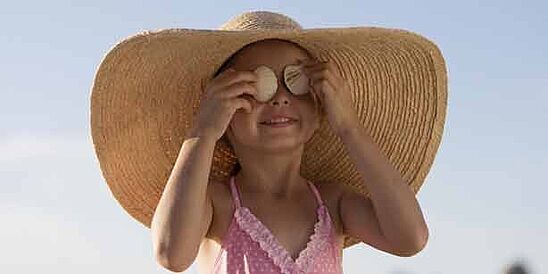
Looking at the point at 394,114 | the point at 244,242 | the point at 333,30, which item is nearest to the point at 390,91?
the point at 394,114

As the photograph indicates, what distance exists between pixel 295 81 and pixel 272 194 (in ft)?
0.96

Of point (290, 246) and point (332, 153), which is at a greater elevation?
point (332, 153)

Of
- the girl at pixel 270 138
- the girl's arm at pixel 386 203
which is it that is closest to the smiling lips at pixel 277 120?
the girl at pixel 270 138

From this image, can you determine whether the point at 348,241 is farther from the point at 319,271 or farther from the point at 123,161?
the point at 123,161

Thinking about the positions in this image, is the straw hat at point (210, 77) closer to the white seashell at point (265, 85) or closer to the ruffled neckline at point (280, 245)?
the white seashell at point (265, 85)

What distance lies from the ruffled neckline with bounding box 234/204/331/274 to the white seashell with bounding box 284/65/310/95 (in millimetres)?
309

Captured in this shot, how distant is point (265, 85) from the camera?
2846 mm

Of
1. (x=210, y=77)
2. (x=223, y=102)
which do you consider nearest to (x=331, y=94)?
(x=223, y=102)

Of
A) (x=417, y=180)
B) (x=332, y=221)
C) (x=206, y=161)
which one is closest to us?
(x=206, y=161)

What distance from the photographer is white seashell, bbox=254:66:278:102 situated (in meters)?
2.84

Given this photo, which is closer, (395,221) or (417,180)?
(395,221)

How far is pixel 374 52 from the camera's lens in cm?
305

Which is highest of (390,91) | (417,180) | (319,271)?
(390,91)

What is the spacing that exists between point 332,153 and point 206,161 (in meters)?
0.52
